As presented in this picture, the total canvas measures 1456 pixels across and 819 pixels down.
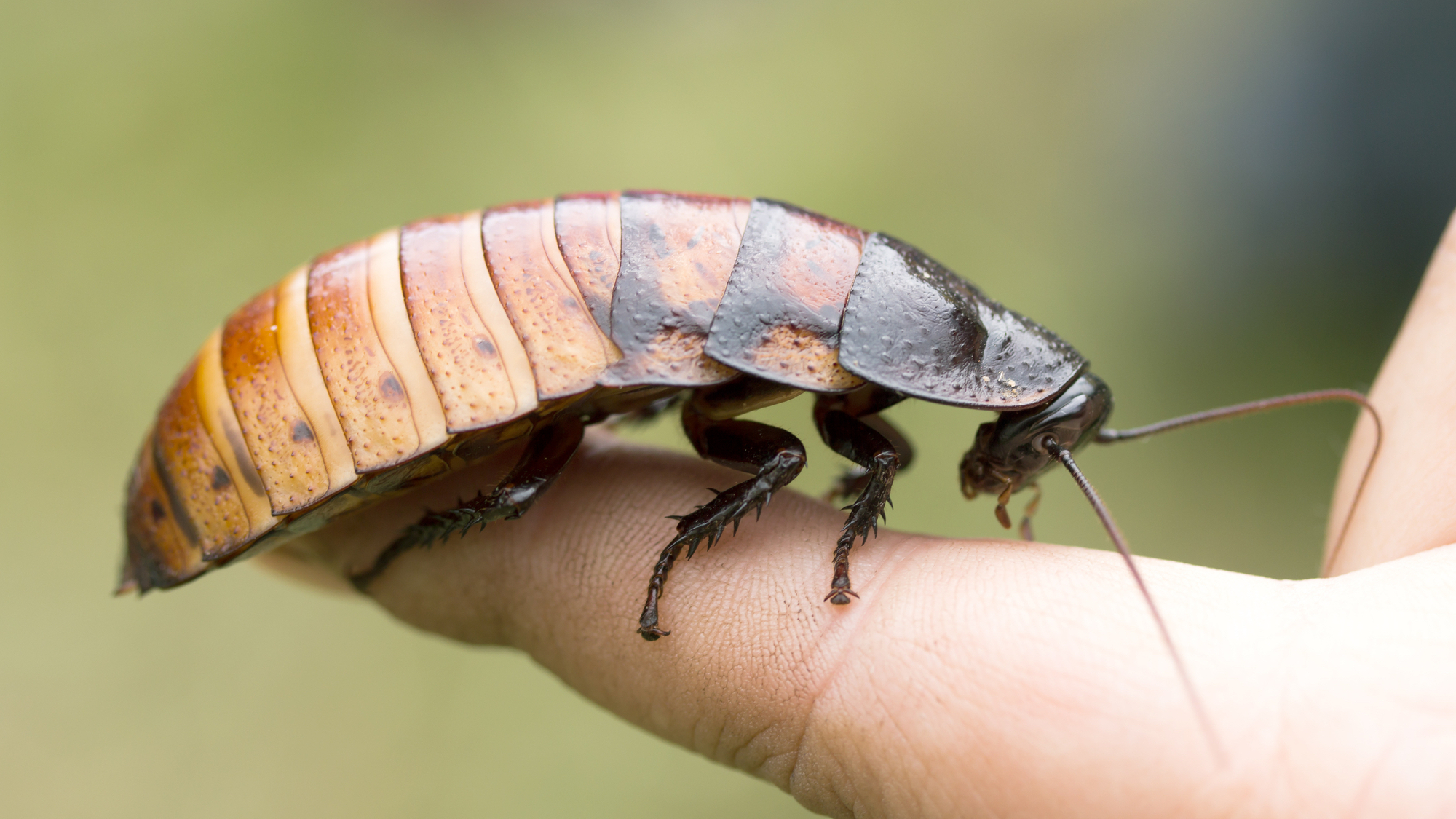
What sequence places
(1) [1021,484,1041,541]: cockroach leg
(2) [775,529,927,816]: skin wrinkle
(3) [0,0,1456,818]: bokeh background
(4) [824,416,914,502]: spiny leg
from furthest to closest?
1. (3) [0,0,1456,818]: bokeh background
2. (1) [1021,484,1041,541]: cockroach leg
3. (4) [824,416,914,502]: spiny leg
4. (2) [775,529,927,816]: skin wrinkle

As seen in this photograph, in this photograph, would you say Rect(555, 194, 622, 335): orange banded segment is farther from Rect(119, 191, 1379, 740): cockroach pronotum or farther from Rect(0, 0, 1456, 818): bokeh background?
Rect(0, 0, 1456, 818): bokeh background

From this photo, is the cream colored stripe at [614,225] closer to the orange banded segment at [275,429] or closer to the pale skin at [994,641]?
the pale skin at [994,641]

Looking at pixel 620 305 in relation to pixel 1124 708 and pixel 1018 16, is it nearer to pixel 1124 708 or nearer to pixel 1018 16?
pixel 1124 708

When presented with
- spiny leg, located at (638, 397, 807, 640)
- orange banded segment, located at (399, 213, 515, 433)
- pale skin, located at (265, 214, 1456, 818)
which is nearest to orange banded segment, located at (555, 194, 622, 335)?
orange banded segment, located at (399, 213, 515, 433)

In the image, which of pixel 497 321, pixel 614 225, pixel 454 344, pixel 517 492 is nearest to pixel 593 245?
pixel 614 225

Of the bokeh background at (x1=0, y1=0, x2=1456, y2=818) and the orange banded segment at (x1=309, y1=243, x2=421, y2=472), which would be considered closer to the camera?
the orange banded segment at (x1=309, y1=243, x2=421, y2=472)

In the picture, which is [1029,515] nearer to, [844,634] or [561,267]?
[844,634]

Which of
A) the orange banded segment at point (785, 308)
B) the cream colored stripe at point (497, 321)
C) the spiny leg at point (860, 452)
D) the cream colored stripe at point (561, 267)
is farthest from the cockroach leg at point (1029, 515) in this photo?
the cream colored stripe at point (497, 321)
